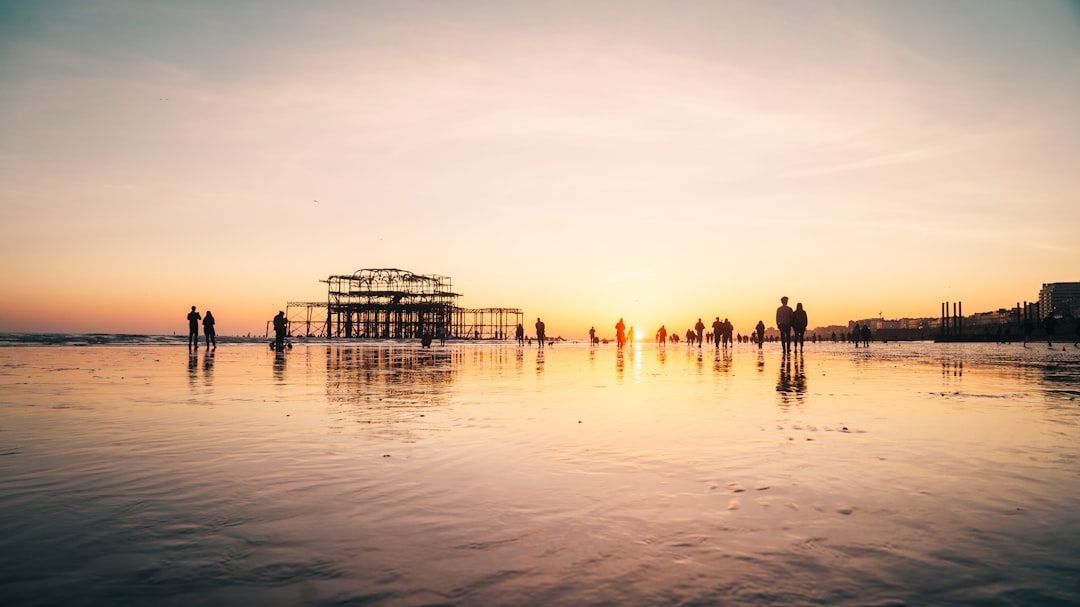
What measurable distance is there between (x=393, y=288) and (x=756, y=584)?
92480 millimetres

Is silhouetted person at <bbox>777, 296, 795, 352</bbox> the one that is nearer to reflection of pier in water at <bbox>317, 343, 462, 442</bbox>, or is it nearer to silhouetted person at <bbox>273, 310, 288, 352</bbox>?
reflection of pier in water at <bbox>317, 343, 462, 442</bbox>

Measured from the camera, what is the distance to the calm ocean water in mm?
2652

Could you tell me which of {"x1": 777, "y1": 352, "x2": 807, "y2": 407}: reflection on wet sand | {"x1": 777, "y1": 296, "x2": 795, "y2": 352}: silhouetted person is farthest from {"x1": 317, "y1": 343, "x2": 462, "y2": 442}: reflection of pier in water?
{"x1": 777, "y1": 296, "x2": 795, "y2": 352}: silhouetted person

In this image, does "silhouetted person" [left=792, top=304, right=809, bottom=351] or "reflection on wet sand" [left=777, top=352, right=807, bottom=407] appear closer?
"reflection on wet sand" [left=777, top=352, right=807, bottom=407]

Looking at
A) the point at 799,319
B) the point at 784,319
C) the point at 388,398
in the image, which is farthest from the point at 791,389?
the point at 799,319

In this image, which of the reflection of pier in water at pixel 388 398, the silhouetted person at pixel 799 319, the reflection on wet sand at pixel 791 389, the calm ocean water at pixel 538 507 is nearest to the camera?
the calm ocean water at pixel 538 507

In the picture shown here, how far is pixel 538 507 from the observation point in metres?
3.82

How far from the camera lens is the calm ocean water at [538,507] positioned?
8.70 ft

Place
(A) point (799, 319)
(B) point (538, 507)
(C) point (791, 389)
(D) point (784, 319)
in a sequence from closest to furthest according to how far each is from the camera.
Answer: (B) point (538, 507) → (C) point (791, 389) → (D) point (784, 319) → (A) point (799, 319)

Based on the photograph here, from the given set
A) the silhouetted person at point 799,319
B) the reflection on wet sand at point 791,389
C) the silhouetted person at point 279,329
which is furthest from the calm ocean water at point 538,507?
the silhouetted person at point 279,329

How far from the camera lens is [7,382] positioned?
12.5 m

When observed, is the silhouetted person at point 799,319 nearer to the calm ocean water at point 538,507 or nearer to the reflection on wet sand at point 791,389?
the reflection on wet sand at point 791,389

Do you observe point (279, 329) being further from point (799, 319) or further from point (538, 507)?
point (538, 507)

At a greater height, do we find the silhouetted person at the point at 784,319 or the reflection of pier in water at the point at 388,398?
the silhouetted person at the point at 784,319
